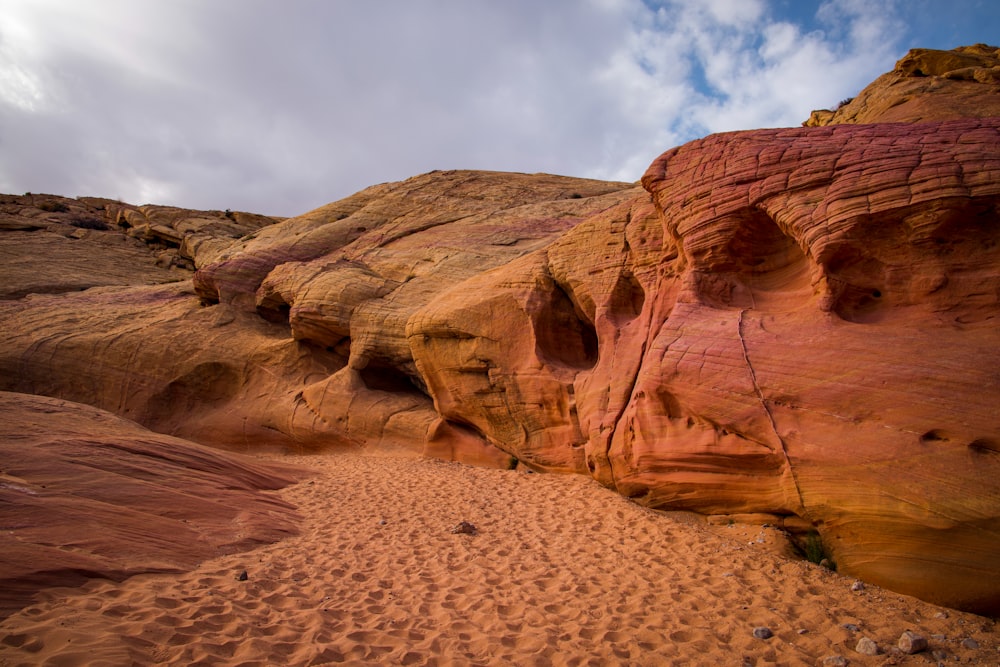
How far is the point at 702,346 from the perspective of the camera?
7.57 m

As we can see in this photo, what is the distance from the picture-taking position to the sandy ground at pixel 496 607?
161 inches

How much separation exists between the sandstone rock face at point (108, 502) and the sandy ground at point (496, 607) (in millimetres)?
355

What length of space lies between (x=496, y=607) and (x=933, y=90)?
1118 centimetres

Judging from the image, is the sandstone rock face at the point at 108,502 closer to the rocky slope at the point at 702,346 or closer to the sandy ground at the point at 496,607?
the sandy ground at the point at 496,607

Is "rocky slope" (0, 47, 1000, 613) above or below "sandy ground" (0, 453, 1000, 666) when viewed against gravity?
above

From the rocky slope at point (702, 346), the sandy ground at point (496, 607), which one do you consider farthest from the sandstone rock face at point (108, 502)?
the rocky slope at point (702, 346)

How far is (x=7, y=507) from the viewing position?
5.36 metres

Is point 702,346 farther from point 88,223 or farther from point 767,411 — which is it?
point 88,223

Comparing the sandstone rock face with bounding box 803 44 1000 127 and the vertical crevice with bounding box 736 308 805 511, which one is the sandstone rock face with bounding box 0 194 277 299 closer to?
the vertical crevice with bounding box 736 308 805 511

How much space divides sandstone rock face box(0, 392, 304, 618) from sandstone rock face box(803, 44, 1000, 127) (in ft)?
38.4

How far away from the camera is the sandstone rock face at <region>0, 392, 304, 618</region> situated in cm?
482

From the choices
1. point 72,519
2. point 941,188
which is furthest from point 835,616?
point 72,519

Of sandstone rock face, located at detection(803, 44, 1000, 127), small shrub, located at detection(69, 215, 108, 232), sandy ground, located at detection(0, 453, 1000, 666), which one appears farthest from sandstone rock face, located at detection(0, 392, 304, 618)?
small shrub, located at detection(69, 215, 108, 232)

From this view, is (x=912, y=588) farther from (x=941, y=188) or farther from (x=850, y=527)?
(x=941, y=188)
